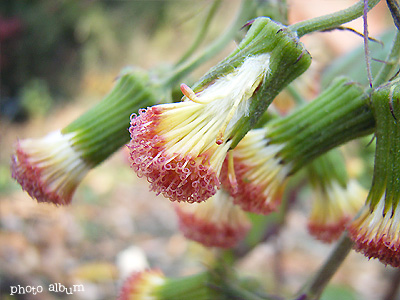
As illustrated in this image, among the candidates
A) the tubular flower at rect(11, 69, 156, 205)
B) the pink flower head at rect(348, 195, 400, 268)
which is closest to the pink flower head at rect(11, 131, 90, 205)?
the tubular flower at rect(11, 69, 156, 205)

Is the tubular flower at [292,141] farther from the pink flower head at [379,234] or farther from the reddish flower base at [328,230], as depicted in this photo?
the reddish flower base at [328,230]

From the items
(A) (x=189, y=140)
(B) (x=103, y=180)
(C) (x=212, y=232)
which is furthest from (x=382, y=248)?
(B) (x=103, y=180)

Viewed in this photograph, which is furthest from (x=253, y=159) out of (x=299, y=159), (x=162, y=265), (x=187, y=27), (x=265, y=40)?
(x=187, y=27)

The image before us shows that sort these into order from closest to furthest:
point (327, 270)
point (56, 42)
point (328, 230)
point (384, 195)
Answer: point (384, 195)
point (327, 270)
point (328, 230)
point (56, 42)

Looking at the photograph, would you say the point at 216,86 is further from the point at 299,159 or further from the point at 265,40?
the point at 299,159

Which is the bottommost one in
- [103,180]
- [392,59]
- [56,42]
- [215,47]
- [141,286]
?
[141,286]

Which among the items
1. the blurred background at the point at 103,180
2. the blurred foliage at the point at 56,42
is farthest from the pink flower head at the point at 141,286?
the blurred foliage at the point at 56,42

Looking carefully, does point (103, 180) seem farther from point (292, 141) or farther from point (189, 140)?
point (189, 140)

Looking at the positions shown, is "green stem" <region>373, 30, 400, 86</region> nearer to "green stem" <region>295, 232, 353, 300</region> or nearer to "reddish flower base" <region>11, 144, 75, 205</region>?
"green stem" <region>295, 232, 353, 300</region>
